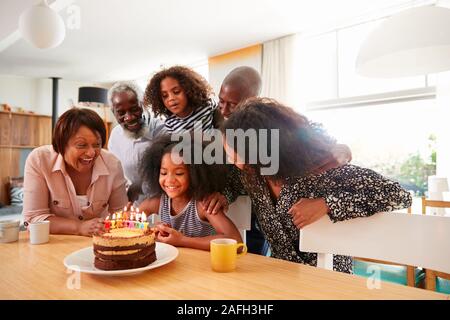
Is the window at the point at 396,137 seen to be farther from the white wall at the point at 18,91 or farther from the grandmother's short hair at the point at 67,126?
the white wall at the point at 18,91

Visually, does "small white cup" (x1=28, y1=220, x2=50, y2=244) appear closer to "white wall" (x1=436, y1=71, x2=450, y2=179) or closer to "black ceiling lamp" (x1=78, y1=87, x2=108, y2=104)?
"white wall" (x1=436, y1=71, x2=450, y2=179)

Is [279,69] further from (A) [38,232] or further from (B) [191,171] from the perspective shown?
(A) [38,232]

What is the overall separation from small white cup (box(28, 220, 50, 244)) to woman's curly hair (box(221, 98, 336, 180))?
0.84m

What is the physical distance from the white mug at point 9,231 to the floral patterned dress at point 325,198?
985 millimetres

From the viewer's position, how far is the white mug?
1377 mm

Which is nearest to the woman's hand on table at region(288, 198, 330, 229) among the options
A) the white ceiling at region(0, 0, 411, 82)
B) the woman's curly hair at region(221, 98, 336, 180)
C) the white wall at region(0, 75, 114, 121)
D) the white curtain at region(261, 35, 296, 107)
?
the woman's curly hair at region(221, 98, 336, 180)

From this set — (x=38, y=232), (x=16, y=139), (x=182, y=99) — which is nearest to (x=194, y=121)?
(x=182, y=99)

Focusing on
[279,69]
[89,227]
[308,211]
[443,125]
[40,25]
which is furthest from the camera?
[279,69]

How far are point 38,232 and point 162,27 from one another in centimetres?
375

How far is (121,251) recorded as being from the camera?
1022 millimetres

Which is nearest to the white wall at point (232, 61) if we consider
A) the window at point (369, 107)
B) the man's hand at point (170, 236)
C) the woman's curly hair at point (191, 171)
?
the window at point (369, 107)

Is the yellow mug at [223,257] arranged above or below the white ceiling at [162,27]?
below

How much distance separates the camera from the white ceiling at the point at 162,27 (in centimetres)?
382

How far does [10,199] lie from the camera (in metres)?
6.37
